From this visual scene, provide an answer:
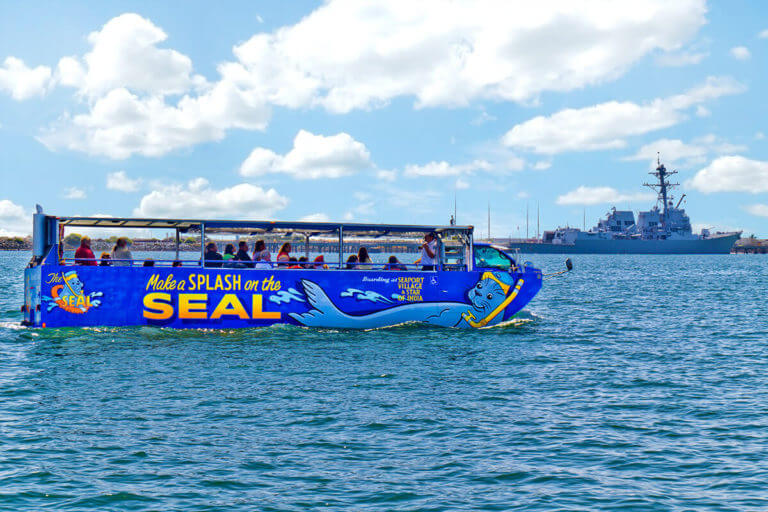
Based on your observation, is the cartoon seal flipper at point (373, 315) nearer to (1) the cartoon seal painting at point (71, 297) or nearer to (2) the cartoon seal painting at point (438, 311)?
(2) the cartoon seal painting at point (438, 311)

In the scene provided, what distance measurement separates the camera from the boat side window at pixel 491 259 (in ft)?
64.6

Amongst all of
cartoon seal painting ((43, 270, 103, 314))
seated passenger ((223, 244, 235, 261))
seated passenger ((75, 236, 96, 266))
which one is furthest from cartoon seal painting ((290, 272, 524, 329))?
seated passenger ((75, 236, 96, 266))

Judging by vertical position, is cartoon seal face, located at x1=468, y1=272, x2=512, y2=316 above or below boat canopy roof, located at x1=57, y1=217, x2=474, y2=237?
below

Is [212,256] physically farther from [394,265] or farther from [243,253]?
[394,265]

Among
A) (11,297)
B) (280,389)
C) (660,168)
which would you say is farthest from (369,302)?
(660,168)

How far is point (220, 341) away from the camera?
16.7 m

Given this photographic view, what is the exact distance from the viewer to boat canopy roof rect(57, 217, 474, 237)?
18312 millimetres

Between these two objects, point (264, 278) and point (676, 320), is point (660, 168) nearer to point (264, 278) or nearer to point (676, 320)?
point (676, 320)

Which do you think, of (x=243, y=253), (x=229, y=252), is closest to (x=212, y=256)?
(x=243, y=253)

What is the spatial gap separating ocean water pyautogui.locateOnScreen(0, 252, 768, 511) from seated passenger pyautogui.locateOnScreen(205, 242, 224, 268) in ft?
6.70

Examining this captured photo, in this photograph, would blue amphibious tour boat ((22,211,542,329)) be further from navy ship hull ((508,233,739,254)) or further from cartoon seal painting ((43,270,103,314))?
navy ship hull ((508,233,739,254))

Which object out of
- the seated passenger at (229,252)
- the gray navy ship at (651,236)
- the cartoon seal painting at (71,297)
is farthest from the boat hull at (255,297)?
the gray navy ship at (651,236)

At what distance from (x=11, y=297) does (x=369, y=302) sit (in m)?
24.3

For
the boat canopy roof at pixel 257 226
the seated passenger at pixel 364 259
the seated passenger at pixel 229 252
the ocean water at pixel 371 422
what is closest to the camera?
the ocean water at pixel 371 422
